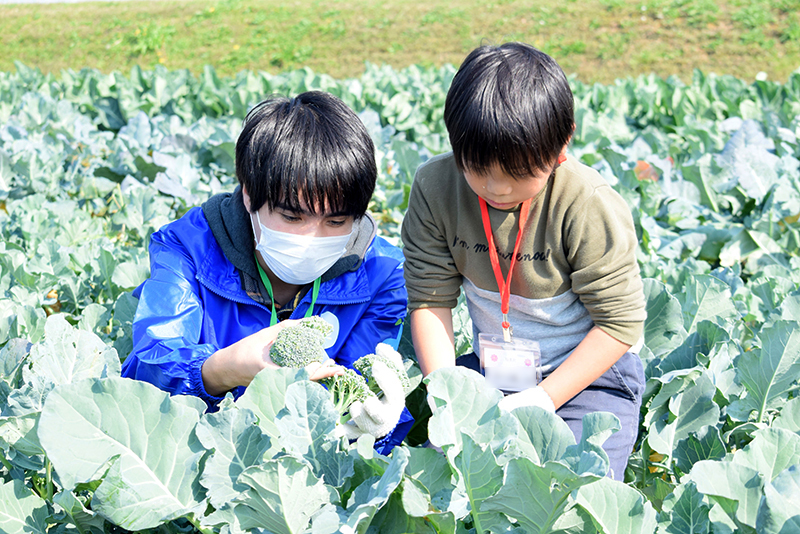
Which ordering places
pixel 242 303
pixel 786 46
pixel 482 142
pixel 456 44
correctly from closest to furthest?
pixel 482 142 → pixel 242 303 → pixel 786 46 → pixel 456 44

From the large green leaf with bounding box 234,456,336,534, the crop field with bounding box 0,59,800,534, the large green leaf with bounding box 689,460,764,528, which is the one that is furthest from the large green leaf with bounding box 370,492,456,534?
the large green leaf with bounding box 689,460,764,528

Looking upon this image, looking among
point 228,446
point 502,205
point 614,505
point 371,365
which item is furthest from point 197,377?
point 614,505

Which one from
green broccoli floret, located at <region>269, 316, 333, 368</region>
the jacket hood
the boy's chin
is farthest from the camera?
the jacket hood

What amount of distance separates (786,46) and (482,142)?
1405cm

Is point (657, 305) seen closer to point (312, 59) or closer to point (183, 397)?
point (183, 397)

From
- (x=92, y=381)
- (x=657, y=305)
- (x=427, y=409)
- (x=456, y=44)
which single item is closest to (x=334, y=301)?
(x=427, y=409)

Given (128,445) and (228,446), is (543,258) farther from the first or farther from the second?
(128,445)

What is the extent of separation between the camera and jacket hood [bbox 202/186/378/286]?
2055 mm

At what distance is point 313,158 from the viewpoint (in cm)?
185

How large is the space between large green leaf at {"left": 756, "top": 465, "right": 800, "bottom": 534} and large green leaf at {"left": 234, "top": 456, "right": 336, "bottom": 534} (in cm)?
74

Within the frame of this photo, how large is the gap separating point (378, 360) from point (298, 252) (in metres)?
0.44

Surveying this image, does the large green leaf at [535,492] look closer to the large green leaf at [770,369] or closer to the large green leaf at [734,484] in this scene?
the large green leaf at [734,484]

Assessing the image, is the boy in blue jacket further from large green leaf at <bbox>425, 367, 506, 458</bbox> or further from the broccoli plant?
large green leaf at <bbox>425, 367, 506, 458</bbox>

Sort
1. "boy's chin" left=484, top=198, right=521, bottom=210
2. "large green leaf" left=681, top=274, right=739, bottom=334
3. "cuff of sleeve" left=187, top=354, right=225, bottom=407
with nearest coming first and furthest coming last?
"boy's chin" left=484, top=198, right=521, bottom=210 < "cuff of sleeve" left=187, top=354, right=225, bottom=407 < "large green leaf" left=681, top=274, right=739, bottom=334
